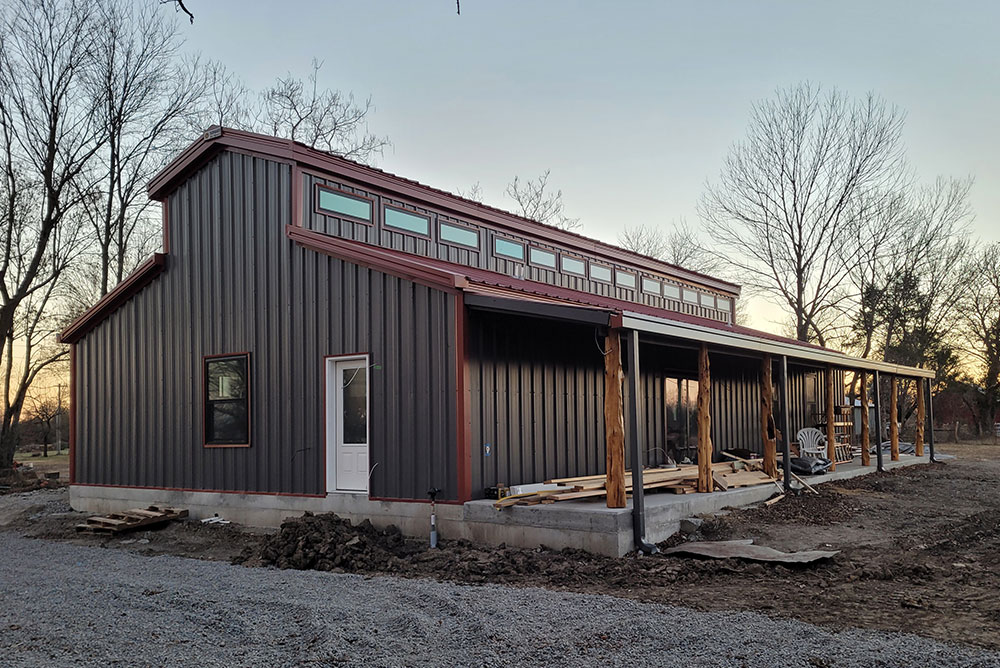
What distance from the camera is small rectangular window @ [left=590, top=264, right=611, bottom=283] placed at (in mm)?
17841

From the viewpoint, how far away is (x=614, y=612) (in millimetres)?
6367

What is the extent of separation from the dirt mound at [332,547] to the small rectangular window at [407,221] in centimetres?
525

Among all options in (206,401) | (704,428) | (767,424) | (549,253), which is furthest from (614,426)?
(549,253)

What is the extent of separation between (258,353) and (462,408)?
3967 mm

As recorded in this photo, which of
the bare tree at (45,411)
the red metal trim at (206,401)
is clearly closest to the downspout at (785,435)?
the red metal trim at (206,401)

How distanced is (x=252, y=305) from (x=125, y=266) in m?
17.5

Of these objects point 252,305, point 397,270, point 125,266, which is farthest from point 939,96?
point 125,266

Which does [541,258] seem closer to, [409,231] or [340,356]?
[409,231]

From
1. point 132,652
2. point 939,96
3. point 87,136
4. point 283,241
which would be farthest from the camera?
point 87,136

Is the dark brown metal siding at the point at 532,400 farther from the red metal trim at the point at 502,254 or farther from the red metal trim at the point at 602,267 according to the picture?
the red metal trim at the point at 602,267

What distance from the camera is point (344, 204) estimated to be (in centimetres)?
1280

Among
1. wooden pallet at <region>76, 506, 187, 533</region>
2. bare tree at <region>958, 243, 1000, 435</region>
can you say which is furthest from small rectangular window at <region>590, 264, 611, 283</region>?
bare tree at <region>958, 243, 1000, 435</region>

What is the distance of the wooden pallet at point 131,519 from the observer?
11906mm

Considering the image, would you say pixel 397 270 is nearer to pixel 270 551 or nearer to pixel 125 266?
pixel 270 551
